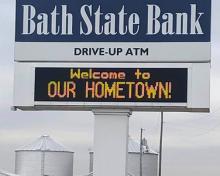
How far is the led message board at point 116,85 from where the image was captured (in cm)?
2148

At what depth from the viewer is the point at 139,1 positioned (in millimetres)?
22438

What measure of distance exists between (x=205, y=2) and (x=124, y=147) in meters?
4.45

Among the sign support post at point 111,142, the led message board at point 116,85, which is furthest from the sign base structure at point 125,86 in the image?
the sign support post at point 111,142

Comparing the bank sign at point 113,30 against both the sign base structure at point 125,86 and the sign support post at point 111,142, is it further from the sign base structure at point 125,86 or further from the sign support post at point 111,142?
the sign support post at point 111,142

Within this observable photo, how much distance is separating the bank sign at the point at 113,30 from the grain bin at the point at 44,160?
92.3 feet

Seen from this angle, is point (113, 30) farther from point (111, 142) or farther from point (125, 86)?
point (111, 142)

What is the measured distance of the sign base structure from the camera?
2152cm

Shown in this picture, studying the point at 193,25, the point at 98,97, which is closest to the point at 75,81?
the point at 98,97

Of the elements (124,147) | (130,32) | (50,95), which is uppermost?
(130,32)

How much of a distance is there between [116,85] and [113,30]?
171 cm

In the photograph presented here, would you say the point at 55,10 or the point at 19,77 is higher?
the point at 55,10

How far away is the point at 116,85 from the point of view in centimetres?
2158

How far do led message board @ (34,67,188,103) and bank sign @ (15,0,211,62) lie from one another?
0.44m

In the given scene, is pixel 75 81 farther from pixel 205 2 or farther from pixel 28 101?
pixel 205 2
